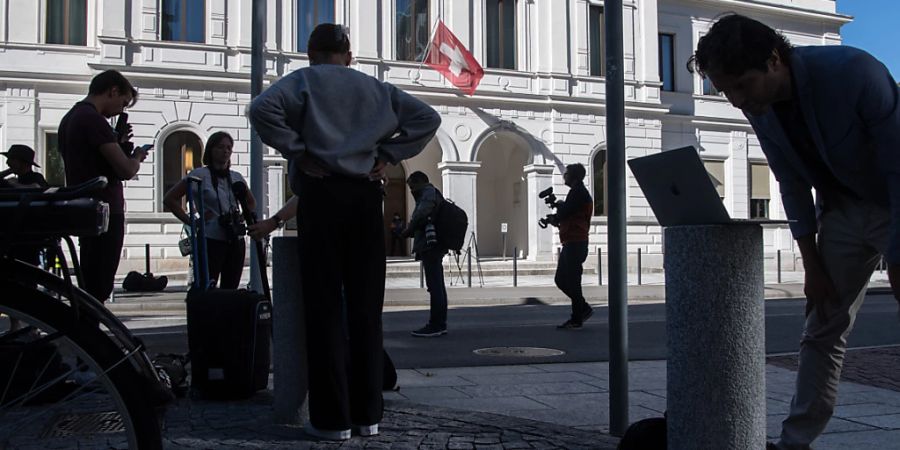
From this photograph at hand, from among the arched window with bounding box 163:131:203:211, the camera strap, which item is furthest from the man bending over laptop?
the arched window with bounding box 163:131:203:211

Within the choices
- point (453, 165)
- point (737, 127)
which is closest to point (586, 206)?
point (453, 165)

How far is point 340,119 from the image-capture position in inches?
144

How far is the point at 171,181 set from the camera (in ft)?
72.9

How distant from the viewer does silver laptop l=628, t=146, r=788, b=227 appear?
2602mm

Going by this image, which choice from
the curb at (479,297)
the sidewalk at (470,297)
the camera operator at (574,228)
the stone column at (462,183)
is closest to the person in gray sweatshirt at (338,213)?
the camera operator at (574,228)

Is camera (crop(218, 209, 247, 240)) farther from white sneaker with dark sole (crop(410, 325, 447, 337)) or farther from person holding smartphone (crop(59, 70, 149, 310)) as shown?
white sneaker with dark sole (crop(410, 325, 447, 337))

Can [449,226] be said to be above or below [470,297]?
above

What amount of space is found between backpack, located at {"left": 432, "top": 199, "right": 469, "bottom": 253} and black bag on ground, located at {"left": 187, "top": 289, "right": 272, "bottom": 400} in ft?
13.8

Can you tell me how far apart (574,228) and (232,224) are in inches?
192

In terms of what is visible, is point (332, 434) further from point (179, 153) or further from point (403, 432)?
point (179, 153)

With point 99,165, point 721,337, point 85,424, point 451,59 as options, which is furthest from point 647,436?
point 451,59

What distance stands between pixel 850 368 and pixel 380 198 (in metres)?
4.77

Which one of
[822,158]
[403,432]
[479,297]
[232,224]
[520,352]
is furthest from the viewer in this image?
[479,297]

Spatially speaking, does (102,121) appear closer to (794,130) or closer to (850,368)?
(794,130)
